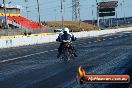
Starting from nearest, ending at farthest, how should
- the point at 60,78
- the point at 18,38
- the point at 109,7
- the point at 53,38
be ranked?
the point at 60,78
the point at 18,38
the point at 53,38
the point at 109,7

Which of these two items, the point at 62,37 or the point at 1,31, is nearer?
the point at 62,37

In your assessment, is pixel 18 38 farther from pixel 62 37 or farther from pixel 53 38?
pixel 62 37

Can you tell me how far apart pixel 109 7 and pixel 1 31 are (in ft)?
199

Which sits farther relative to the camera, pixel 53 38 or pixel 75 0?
pixel 75 0

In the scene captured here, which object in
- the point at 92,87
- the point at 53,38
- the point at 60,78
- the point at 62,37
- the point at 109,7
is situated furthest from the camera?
the point at 109,7

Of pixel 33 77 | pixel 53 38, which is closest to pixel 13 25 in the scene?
pixel 53 38

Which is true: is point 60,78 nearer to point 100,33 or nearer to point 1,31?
point 1,31

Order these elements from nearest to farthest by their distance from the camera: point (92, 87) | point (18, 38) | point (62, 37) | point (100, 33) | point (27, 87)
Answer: point (92, 87) → point (27, 87) → point (62, 37) → point (18, 38) → point (100, 33)

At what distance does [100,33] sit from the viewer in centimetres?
7769

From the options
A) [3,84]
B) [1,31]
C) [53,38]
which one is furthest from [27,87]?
[1,31]

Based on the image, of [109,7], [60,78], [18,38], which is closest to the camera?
[60,78]

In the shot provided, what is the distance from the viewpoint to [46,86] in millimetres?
11242

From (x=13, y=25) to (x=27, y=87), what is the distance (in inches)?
3294

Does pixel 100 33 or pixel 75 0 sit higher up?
pixel 75 0
